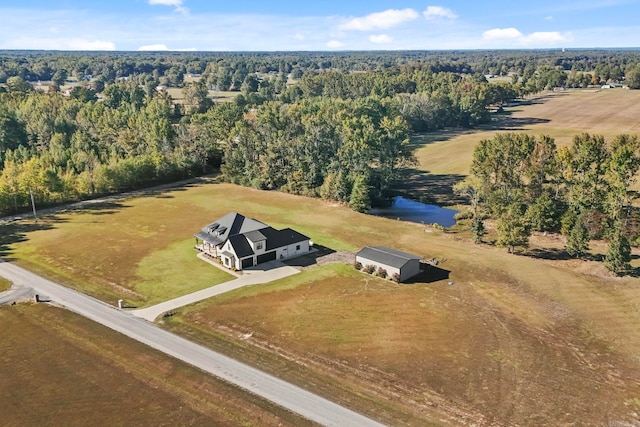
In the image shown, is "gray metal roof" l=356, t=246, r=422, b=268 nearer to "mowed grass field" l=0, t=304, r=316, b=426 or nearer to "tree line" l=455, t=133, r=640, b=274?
"tree line" l=455, t=133, r=640, b=274

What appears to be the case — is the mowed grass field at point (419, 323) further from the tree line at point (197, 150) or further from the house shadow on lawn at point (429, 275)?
the tree line at point (197, 150)

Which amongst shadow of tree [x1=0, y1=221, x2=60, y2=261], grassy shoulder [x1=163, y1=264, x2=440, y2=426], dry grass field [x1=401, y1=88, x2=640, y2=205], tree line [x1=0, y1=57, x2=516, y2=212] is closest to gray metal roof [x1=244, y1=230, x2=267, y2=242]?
grassy shoulder [x1=163, y1=264, x2=440, y2=426]

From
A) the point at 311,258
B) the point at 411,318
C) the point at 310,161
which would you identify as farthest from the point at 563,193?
the point at 310,161

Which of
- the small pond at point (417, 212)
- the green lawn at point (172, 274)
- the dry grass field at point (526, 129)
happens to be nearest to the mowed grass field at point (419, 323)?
the green lawn at point (172, 274)

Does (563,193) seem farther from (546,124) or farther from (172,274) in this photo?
(546,124)

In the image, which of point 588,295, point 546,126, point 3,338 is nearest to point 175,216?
point 3,338

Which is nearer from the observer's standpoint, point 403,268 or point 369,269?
point 403,268
